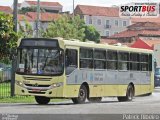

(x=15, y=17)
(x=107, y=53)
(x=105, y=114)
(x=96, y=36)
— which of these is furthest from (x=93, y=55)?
(x=96, y=36)

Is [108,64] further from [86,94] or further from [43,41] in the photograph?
[43,41]

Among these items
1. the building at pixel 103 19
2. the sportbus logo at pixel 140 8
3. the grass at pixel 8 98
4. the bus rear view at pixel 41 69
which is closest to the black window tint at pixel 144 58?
the grass at pixel 8 98

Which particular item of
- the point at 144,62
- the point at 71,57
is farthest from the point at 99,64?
the point at 144,62

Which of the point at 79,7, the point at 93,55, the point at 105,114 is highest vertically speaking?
the point at 79,7

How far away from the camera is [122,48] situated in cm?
3022

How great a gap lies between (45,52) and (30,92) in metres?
1.68

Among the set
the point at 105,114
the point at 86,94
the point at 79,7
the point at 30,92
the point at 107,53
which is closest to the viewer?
the point at 105,114

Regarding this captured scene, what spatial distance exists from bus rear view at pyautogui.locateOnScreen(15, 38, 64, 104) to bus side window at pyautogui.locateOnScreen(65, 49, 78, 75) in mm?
279

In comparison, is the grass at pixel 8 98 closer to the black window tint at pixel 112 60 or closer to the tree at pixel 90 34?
the black window tint at pixel 112 60

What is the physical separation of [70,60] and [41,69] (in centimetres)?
126

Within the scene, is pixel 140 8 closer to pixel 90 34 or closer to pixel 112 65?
pixel 112 65

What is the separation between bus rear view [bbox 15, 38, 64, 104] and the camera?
81.7 ft

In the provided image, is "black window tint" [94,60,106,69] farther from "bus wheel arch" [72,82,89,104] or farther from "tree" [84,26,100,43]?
"tree" [84,26,100,43]

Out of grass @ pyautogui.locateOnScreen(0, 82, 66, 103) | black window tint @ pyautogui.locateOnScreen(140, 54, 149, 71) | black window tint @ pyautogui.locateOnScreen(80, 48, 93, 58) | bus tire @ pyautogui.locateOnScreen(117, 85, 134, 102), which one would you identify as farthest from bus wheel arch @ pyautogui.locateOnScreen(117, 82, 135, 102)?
black window tint @ pyautogui.locateOnScreen(80, 48, 93, 58)
